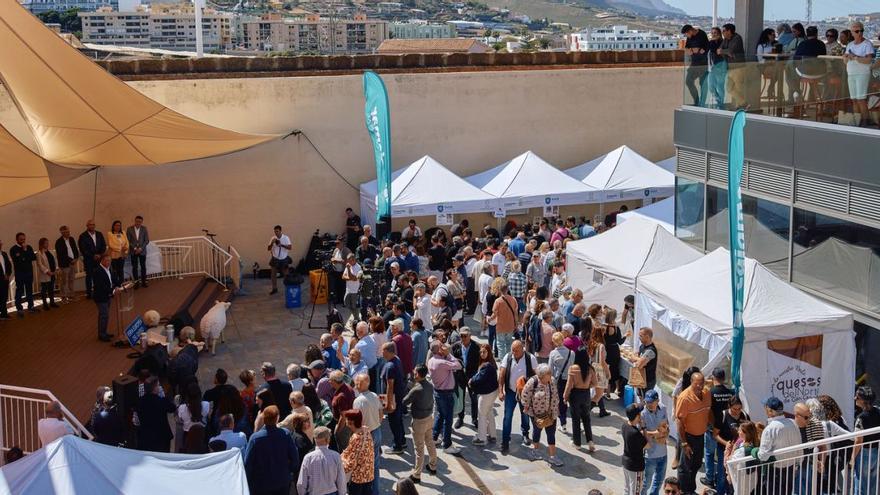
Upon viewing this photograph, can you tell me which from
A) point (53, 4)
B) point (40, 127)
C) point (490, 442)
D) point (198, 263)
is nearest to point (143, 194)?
point (198, 263)

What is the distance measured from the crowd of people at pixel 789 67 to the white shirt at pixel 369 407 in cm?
685

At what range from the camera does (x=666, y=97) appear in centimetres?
2277

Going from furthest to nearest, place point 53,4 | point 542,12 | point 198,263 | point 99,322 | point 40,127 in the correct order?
point 542,12 < point 53,4 < point 198,263 < point 40,127 < point 99,322

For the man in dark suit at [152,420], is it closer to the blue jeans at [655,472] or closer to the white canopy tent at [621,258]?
the blue jeans at [655,472]

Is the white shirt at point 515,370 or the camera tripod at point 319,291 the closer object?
the white shirt at point 515,370

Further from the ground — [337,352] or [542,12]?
[542,12]

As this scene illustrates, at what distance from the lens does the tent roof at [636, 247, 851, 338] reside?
34.3ft

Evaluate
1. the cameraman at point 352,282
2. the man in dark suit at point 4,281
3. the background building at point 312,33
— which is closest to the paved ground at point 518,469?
the cameraman at point 352,282

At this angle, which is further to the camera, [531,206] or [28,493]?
[531,206]

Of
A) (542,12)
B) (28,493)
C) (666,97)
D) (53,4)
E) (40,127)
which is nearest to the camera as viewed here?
(28,493)

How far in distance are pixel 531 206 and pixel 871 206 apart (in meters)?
8.49

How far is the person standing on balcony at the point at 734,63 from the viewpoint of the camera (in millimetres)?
14188

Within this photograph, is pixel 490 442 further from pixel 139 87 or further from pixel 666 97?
pixel 666 97

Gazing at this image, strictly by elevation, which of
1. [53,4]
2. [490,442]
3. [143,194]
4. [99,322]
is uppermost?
[53,4]
